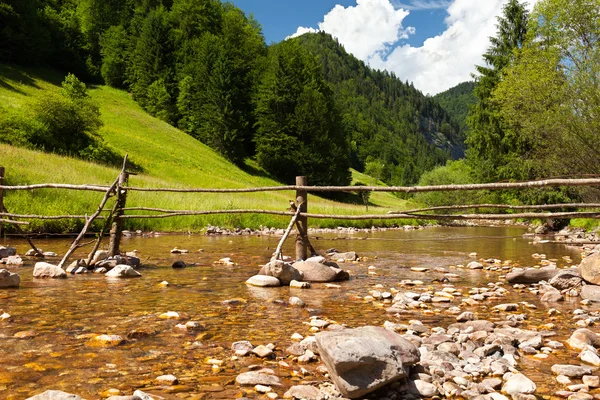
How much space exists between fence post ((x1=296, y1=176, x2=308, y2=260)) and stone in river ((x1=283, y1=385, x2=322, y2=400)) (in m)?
5.34

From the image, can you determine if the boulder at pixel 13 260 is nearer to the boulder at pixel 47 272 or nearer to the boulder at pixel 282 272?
the boulder at pixel 47 272

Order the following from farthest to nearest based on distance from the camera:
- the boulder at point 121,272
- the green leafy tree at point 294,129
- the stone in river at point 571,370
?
the green leafy tree at point 294,129 → the boulder at point 121,272 → the stone in river at point 571,370

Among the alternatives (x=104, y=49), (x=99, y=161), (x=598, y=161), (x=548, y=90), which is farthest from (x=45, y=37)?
(x=598, y=161)

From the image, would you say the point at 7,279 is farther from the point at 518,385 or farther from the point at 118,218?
the point at 518,385

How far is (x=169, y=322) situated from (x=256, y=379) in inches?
75.5

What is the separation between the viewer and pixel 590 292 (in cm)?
653

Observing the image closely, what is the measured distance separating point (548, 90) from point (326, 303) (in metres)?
25.9

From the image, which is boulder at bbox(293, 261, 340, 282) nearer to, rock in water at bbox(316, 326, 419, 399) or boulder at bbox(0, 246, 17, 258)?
rock in water at bbox(316, 326, 419, 399)

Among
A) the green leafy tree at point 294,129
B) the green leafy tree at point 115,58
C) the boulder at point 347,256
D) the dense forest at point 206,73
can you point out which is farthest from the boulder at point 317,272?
the green leafy tree at point 115,58

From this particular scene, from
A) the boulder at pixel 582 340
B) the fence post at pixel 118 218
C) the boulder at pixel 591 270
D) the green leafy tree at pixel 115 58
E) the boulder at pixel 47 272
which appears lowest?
the boulder at pixel 47 272

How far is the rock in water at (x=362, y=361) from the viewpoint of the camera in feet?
9.79

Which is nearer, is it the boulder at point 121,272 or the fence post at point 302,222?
the boulder at point 121,272

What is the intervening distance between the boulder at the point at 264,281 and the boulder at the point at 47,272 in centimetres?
324

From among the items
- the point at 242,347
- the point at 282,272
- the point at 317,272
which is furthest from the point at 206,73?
the point at 242,347
